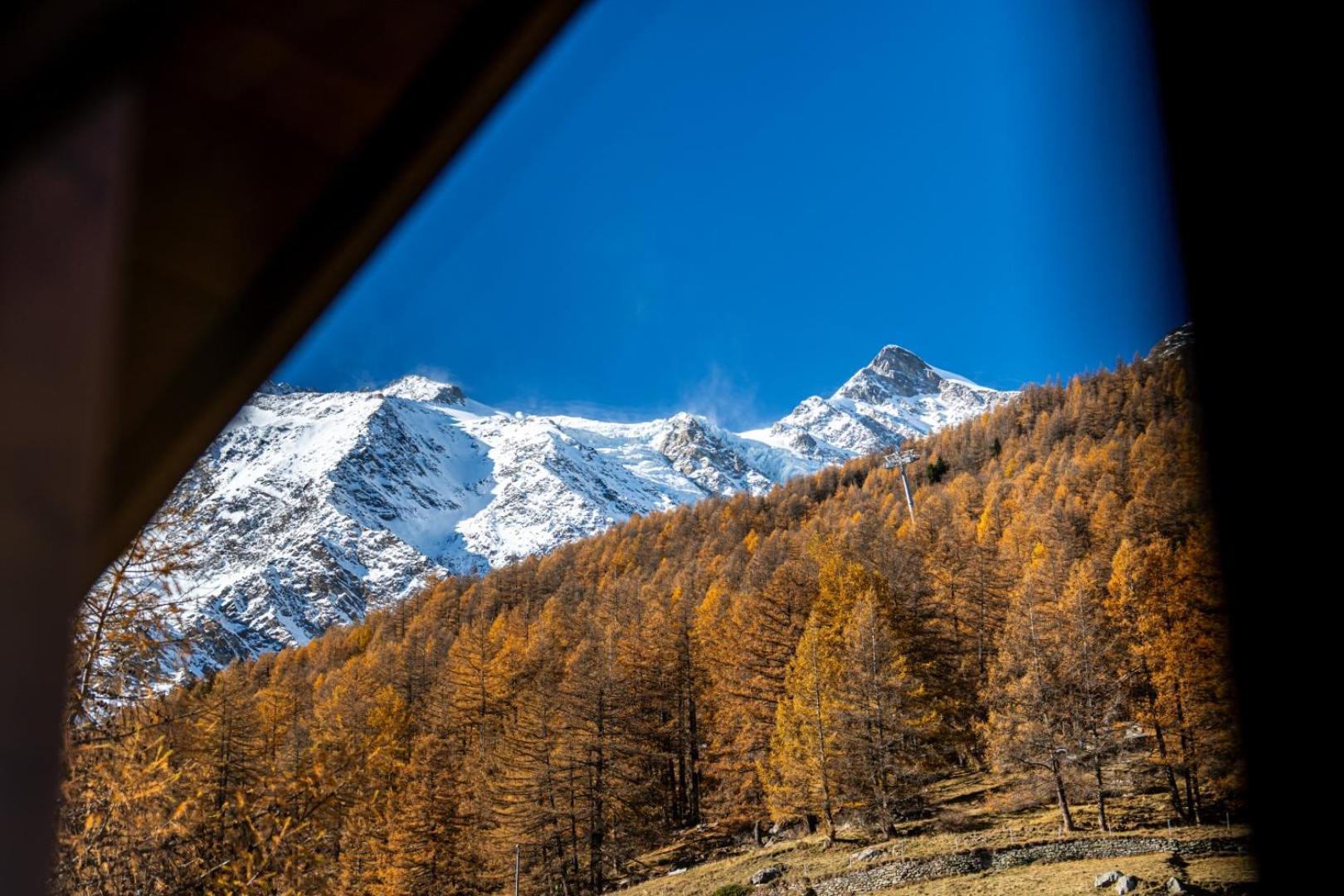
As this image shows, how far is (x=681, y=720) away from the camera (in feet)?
99.1

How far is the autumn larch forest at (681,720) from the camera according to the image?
595 cm

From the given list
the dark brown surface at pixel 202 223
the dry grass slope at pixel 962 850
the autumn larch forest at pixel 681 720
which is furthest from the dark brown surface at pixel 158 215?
the dry grass slope at pixel 962 850

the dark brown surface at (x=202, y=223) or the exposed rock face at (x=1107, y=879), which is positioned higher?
the dark brown surface at (x=202, y=223)

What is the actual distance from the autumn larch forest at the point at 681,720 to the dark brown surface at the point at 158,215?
4.86 meters

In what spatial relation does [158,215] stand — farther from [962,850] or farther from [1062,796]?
[1062,796]

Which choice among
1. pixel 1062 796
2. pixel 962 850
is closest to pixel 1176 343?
pixel 962 850

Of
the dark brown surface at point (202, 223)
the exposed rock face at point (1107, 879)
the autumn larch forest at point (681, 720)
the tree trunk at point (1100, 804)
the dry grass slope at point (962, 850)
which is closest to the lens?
the dark brown surface at point (202, 223)

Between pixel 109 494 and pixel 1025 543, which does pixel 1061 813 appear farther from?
pixel 109 494

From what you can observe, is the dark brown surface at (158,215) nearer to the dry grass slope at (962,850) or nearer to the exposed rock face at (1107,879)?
the dry grass slope at (962,850)

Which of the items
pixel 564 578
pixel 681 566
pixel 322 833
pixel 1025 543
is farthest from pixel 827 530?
pixel 322 833

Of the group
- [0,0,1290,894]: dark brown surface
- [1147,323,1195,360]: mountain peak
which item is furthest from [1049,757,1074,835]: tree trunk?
[0,0,1290,894]: dark brown surface

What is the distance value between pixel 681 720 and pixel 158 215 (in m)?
31.0

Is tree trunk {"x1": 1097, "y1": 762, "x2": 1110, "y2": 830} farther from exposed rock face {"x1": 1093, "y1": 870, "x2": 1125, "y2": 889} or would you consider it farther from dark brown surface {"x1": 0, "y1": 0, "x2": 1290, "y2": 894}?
dark brown surface {"x1": 0, "y1": 0, "x2": 1290, "y2": 894}

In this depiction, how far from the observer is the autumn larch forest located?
5953mm
